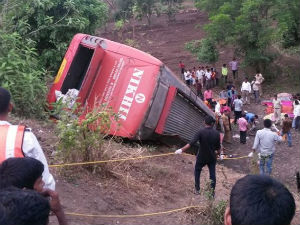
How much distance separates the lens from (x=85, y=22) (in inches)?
408

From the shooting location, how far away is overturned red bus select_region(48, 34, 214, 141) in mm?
6961

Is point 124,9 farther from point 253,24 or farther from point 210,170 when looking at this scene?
point 210,170

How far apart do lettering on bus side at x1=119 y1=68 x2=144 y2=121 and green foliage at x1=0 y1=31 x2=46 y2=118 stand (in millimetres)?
1322

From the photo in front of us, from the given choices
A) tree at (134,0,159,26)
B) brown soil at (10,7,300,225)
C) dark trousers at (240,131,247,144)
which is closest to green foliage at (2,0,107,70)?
brown soil at (10,7,300,225)

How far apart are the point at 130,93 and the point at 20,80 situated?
5.83 ft

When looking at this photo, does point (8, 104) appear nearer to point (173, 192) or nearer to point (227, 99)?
point (173, 192)

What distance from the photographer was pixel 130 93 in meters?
7.14

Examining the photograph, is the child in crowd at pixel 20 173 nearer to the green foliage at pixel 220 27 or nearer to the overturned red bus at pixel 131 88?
the overturned red bus at pixel 131 88

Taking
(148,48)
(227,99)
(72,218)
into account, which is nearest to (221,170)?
(72,218)

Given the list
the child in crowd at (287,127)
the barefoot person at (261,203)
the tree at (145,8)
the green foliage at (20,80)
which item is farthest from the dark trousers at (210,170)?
the tree at (145,8)

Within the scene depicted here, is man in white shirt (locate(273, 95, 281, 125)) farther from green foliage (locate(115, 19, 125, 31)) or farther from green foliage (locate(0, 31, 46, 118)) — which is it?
green foliage (locate(115, 19, 125, 31))

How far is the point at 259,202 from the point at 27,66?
236 inches

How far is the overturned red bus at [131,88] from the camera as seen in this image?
6.96 meters

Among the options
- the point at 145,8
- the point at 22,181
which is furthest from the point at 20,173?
the point at 145,8
